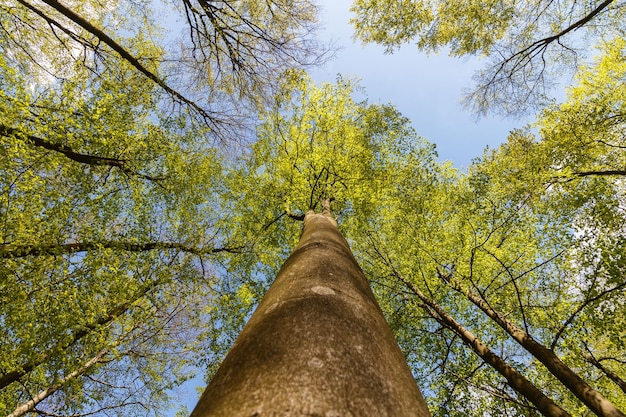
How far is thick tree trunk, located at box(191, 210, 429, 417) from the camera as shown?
932mm

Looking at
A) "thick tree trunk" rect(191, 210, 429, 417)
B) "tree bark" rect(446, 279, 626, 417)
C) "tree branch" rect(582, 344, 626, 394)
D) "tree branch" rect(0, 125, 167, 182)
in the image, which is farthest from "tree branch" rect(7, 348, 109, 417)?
"tree branch" rect(582, 344, 626, 394)

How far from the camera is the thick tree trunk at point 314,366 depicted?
93cm

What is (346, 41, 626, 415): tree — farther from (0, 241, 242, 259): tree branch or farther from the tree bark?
(0, 241, 242, 259): tree branch

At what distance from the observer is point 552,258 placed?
19.8 ft

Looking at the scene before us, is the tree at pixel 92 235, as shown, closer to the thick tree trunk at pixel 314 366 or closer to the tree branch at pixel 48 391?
the tree branch at pixel 48 391

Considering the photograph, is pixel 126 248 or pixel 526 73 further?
pixel 526 73

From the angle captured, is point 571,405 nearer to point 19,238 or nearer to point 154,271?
point 154,271

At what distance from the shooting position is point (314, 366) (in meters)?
1.07

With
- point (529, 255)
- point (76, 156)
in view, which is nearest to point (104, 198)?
point (76, 156)

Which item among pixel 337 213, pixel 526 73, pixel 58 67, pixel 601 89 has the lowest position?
pixel 337 213

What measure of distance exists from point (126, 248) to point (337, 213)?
6651mm

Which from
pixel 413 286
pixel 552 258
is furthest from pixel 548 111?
pixel 413 286

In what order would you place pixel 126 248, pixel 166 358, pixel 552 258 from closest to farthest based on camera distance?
1. pixel 552 258
2. pixel 126 248
3. pixel 166 358

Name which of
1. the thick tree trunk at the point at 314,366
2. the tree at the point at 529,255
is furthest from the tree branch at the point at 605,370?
the thick tree trunk at the point at 314,366
